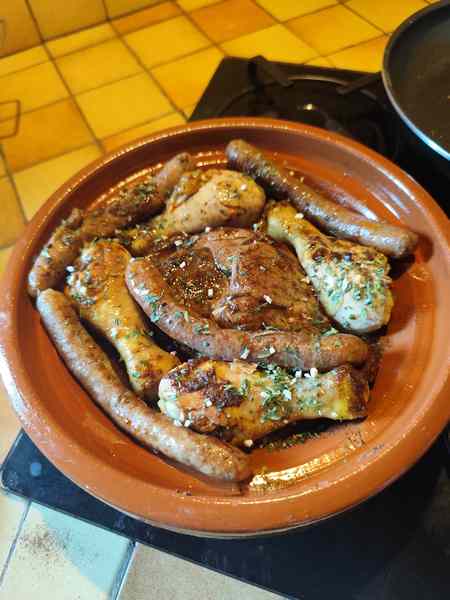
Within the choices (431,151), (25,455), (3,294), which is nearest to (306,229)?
(431,151)

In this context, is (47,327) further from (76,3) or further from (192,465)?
(76,3)

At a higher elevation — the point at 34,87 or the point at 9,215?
the point at 34,87

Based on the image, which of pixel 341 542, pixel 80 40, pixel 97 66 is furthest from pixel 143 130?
pixel 341 542

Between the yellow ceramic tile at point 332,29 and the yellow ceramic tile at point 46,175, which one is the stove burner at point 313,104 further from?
the yellow ceramic tile at point 46,175

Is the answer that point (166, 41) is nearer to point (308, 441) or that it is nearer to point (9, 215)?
point (9, 215)

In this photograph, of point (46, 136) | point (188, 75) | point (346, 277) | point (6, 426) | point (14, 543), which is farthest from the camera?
point (188, 75)

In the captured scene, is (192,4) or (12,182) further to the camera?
(192,4)

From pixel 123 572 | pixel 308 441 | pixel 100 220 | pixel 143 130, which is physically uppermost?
pixel 100 220
